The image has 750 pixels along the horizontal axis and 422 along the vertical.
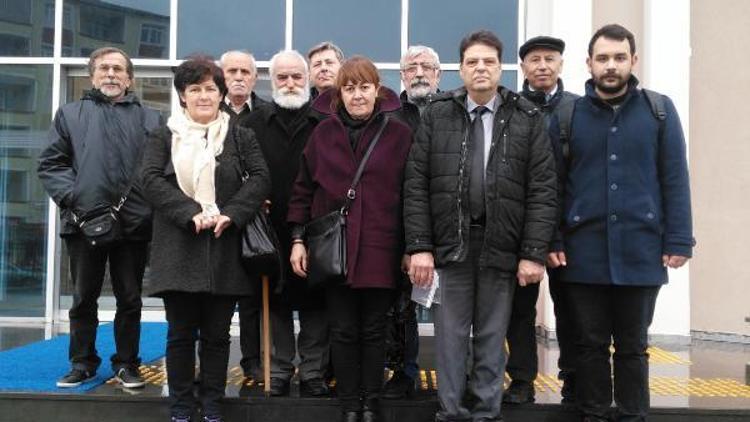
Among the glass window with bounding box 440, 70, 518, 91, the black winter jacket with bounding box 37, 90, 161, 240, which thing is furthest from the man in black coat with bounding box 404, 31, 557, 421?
the glass window with bounding box 440, 70, 518, 91

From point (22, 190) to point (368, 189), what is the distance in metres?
5.64

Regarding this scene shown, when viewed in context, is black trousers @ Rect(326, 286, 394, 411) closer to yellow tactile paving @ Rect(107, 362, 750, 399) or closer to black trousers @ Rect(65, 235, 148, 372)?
yellow tactile paving @ Rect(107, 362, 750, 399)

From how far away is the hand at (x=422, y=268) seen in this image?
3756mm

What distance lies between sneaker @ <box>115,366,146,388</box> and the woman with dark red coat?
1.37 metres

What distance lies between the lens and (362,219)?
389 cm

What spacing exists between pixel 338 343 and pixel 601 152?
5.60ft

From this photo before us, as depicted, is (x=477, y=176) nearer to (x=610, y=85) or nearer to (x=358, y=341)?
(x=610, y=85)

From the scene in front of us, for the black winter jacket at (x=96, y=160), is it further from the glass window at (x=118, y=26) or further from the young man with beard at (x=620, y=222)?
the glass window at (x=118, y=26)

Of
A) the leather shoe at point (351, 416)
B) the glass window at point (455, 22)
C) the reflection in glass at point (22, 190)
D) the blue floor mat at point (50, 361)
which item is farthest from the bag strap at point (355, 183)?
the reflection in glass at point (22, 190)

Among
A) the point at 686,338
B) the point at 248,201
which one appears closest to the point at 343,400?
the point at 248,201

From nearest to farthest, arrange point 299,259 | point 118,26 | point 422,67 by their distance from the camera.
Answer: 1. point 299,259
2. point 422,67
3. point 118,26

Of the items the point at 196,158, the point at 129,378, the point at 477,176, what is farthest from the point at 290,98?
the point at 129,378

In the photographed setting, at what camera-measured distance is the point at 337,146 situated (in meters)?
3.98

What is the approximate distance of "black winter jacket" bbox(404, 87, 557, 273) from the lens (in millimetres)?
3721
